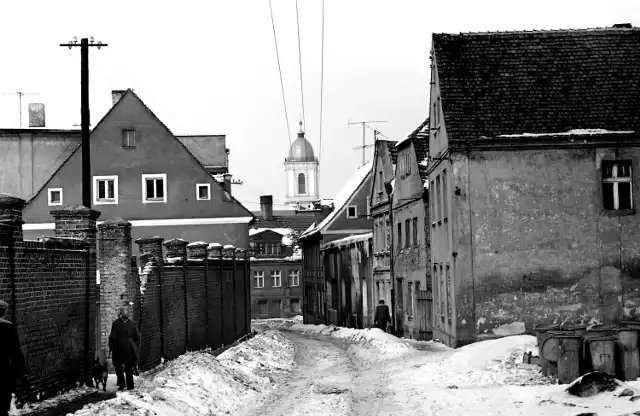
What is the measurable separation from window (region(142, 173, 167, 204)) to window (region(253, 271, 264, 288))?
41774mm

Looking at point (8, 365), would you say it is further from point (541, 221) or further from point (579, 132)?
point (579, 132)

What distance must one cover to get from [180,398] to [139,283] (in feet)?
20.5

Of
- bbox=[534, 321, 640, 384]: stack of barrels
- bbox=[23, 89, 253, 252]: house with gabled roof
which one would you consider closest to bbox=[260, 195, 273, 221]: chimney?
bbox=[23, 89, 253, 252]: house with gabled roof

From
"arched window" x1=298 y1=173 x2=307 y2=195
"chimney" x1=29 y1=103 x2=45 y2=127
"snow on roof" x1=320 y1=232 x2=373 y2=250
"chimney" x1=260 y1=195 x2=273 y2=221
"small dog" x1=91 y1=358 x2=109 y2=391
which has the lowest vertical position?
"small dog" x1=91 y1=358 x2=109 y2=391

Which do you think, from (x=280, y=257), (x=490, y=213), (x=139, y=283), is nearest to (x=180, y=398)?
(x=139, y=283)

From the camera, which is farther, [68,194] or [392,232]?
[68,194]

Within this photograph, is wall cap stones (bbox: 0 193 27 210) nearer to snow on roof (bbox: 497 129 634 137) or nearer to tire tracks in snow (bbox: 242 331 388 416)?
tire tracks in snow (bbox: 242 331 388 416)

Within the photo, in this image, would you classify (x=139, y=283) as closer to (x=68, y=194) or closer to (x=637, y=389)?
(x=637, y=389)

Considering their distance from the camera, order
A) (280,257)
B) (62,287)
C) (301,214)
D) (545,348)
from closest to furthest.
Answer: (62,287), (545,348), (280,257), (301,214)

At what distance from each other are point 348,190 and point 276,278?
90.2 feet

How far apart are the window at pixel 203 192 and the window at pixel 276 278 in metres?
41.6

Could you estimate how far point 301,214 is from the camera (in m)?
108

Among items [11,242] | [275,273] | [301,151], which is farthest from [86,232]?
[301,151]

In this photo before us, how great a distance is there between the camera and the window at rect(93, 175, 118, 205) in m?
51.7
